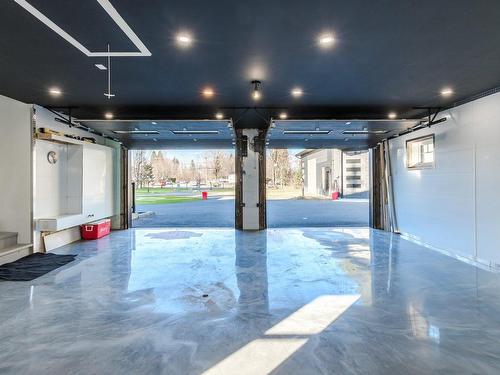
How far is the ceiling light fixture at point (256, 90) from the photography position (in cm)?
479

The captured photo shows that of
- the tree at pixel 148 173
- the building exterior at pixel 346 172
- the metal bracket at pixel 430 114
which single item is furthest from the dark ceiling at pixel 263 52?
the tree at pixel 148 173

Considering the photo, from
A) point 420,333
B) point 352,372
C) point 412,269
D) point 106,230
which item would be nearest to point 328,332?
point 352,372

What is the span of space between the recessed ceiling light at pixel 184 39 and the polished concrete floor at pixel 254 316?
A: 2.94 metres

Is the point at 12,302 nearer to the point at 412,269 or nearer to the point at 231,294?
the point at 231,294

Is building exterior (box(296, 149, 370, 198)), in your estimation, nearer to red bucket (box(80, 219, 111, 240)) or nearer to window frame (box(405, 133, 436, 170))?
window frame (box(405, 133, 436, 170))

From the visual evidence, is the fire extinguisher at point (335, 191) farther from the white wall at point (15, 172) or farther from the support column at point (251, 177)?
the white wall at point (15, 172)

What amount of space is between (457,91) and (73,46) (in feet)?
18.7

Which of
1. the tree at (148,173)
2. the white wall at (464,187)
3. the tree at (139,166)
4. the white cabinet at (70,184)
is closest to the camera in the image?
the white wall at (464,187)

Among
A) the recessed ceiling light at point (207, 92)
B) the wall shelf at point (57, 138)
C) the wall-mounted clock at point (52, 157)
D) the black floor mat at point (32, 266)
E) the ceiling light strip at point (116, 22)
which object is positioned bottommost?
the black floor mat at point (32, 266)

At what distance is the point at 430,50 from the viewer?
11.8ft

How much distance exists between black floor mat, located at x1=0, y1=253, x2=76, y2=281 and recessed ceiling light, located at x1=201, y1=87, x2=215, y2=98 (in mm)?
3789

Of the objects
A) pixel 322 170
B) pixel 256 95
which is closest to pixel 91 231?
pixel 256 95

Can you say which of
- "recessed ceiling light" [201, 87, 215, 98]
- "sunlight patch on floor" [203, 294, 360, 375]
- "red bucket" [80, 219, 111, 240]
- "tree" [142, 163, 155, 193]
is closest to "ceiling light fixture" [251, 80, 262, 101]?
"recessed ceiling light" [201, 87, 215, 98]

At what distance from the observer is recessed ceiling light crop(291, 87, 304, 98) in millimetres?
5156
